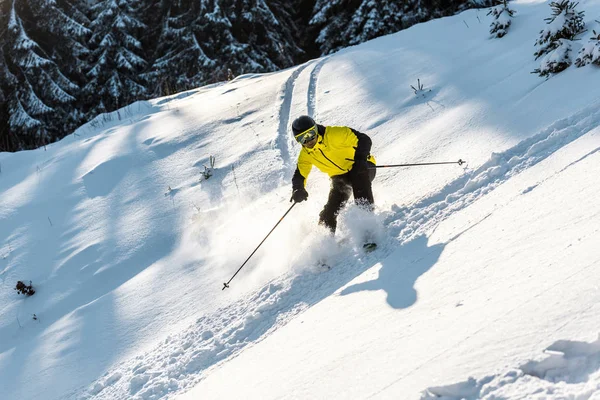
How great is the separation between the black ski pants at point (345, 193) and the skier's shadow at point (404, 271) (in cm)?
79

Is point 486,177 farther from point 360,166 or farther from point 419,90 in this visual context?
point 419,90

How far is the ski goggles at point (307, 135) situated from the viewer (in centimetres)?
501

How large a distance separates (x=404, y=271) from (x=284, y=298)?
3.88 feet

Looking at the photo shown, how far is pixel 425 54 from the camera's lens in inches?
352

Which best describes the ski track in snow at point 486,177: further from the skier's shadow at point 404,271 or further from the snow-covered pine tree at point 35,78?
the snow-covered pine tree at point 35,78

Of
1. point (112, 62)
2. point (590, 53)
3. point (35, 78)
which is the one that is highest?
point (35, 78)

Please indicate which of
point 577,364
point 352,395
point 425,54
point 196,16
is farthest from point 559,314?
point 196,16

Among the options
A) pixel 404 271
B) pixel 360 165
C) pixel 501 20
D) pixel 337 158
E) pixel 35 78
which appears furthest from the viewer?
pixel 35 78

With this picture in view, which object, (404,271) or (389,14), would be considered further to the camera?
(389,14)

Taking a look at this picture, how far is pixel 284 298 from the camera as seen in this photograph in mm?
4742

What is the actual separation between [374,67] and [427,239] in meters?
5.49

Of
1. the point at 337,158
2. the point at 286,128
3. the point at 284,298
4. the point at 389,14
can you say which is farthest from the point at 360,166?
the point at 389,14

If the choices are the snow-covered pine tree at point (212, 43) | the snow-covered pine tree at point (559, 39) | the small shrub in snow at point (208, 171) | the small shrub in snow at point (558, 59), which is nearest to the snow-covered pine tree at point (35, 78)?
the snow-covered pine tree at point (212, 43)

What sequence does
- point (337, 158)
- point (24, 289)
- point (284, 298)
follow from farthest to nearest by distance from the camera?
point (24, 289)
point (337, 158)
point (284, 298)
